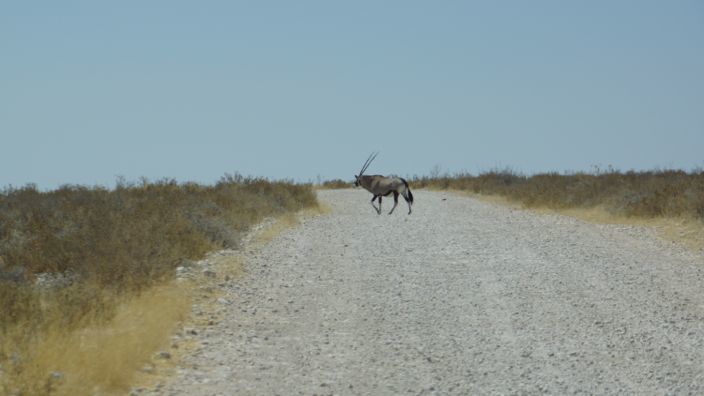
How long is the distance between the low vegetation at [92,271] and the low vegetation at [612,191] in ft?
32.4

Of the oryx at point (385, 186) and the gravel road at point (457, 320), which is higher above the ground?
the oryx at point (385, 186)

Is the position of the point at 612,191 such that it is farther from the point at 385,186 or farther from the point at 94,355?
the point at 94,355

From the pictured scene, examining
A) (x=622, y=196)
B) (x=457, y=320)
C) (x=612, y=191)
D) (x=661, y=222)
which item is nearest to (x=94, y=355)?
(x=457, y=320)

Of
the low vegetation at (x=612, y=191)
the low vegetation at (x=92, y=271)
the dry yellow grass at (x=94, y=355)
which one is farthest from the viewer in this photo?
the low vegetation at (x=612, y=191)

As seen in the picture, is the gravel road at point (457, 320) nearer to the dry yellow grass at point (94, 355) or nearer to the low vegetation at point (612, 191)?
the dry yellow grass at point (94, 355)

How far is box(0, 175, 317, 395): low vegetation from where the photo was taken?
304 inches

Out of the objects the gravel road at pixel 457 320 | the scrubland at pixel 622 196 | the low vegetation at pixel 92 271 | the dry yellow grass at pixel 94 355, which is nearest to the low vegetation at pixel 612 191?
the scrubland at pixel 622 196

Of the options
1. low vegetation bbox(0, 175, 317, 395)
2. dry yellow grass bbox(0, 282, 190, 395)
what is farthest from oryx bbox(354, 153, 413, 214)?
dry yellow grass bbox(0, 282, 190, 395)

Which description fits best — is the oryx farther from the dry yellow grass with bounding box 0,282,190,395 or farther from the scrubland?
the dry yellow grass with bounding box 0,282,190,395

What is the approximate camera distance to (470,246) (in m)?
17.0

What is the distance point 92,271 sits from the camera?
1213 centimetres

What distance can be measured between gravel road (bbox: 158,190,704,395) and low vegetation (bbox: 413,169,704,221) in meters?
4.22

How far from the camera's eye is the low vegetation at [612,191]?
2247 centimetres

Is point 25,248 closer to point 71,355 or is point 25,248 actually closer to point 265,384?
point 71,355
